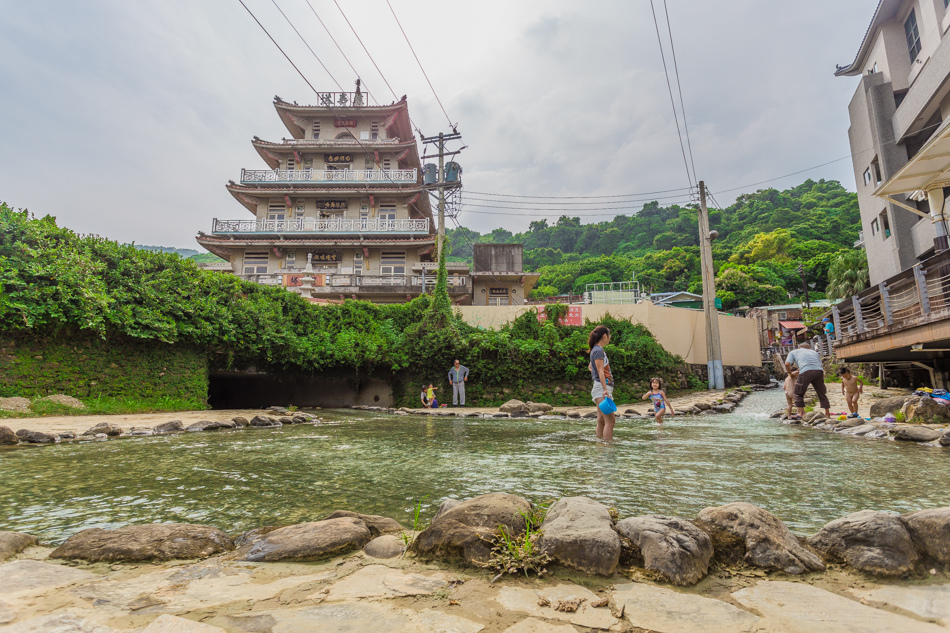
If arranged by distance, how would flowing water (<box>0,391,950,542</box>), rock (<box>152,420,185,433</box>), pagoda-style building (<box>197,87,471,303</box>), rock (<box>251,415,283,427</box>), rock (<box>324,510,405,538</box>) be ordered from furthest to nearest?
pagoda-style building (<box>197,87,471,303</box>), rock (<box>251,415,283,427</box>), rock (<box>152,420,185,433</box>), flowing water (<box>0,391,950,542</box>), rock (<box>324,510,405,538</box>)

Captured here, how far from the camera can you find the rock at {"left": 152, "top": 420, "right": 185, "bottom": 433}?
7.26 meters

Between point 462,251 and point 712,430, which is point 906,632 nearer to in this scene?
point 712,430

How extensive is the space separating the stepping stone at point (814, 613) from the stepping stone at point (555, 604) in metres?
0.50

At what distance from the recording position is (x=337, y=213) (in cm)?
3083

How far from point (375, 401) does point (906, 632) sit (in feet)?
52.0

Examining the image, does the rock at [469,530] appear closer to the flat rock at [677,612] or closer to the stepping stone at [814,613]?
the flat rock at [677,612]

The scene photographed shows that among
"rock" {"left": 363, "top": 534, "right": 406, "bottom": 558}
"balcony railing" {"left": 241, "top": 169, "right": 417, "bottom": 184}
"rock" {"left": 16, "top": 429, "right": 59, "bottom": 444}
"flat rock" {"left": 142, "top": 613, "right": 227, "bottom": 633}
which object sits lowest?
"rock" {"left": 363, "top": 534, "right": 406, "bottom": 558}

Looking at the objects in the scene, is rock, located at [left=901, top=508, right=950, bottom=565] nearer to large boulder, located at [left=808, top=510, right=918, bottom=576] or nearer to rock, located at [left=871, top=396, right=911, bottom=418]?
large boulder, located at [left=808, top=510, right=918, bottom=576]

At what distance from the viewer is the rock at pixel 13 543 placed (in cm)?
196

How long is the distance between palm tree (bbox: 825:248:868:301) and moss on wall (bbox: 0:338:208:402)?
28141 mm

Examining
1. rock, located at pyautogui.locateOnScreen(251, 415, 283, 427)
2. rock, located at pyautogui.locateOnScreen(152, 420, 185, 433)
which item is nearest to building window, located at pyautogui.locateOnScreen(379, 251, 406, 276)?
rock, located at pyautogui.locateOnScreen(251, 415, 283, 427)

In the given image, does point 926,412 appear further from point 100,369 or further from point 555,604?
point 100,369

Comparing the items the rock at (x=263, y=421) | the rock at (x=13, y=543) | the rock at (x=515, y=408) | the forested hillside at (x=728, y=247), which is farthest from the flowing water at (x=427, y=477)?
the forested hillside at (x=728, y=247)

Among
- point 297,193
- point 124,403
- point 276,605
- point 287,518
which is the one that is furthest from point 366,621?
point 297,193
